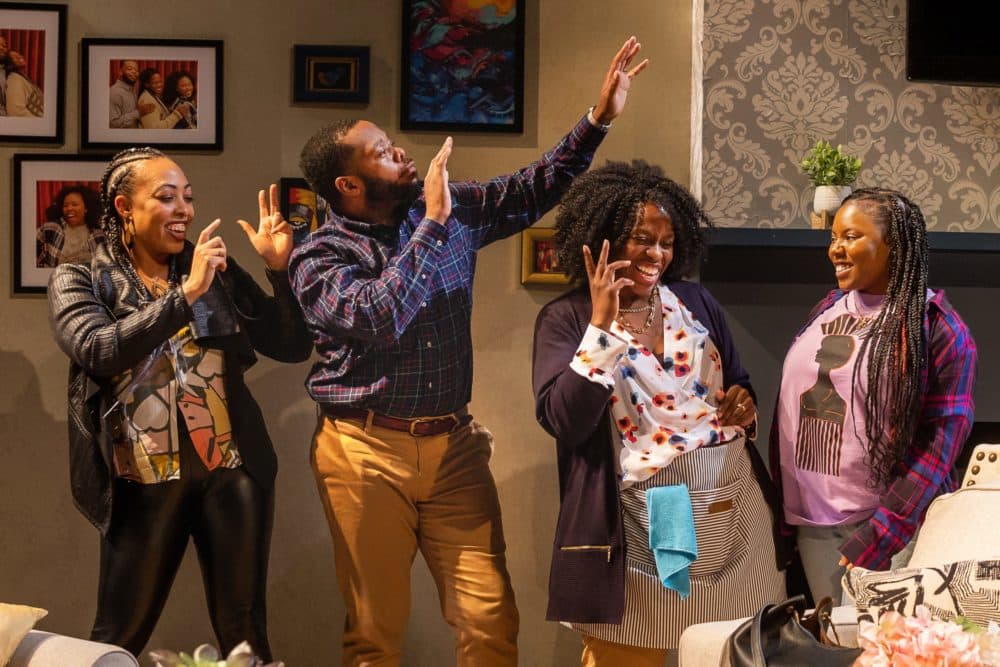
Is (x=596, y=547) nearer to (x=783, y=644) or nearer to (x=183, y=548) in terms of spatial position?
(x=783, y=644)

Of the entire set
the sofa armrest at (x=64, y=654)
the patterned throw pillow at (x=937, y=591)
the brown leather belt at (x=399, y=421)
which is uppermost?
the brown leather belt at (x=399, y=421)

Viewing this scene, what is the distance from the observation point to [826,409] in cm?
269

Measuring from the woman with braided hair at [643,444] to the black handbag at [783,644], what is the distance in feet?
1.73

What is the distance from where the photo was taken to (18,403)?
10.9 ft

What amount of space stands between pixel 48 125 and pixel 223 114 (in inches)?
20.8

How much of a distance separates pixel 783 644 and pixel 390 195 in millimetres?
1635

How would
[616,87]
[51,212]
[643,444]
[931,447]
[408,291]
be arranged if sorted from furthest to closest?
1. [51,212]
2. [616,87]
3. [408,291]
4. [643,444]
5. [931,447]

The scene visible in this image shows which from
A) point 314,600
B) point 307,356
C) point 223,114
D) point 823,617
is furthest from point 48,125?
point 823,617

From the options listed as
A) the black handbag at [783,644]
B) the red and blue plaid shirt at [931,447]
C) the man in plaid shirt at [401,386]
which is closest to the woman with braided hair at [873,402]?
the red and blue plaid shirt at [931,447]

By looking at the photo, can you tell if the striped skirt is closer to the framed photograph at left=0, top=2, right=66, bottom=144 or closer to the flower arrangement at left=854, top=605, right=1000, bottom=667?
the flower arrangement at left=854, top=605, right=1000, bottom=667

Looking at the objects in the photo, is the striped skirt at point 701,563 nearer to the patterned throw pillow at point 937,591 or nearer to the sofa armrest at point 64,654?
the patterned throw pillow at point 937,591

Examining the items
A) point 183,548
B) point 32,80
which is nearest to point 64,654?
point 183,548

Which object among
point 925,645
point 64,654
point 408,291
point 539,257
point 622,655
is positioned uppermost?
point 539,257

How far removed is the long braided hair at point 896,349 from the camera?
2.59 metres
